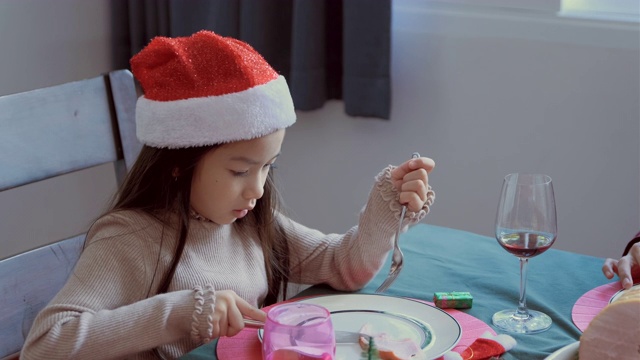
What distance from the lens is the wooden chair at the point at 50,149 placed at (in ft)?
4.21

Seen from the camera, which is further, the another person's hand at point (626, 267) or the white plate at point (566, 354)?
the another person's hand at point (626, 267)

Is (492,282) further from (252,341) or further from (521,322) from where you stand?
(252,341)

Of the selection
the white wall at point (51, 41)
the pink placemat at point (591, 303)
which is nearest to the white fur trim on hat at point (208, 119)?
the pink placemat at point (591, 303)

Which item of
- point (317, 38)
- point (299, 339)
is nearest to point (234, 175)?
point (299, 339)

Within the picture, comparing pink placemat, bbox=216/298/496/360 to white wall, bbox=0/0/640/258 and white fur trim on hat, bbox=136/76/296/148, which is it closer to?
white fur trim on hat, bbox=136/76/296/148

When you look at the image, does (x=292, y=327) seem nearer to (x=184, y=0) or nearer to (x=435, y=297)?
(x=435, y=297)

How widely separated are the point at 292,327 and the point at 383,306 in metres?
0.26

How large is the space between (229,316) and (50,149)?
0.54 m

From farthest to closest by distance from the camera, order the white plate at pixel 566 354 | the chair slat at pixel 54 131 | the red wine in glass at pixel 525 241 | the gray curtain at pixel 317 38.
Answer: the gray curtain at pixel 317 38 < the chair slat at pixel 54 131 < the red wine in glass at pixel 525 241 < the white plate at pixel 566 354

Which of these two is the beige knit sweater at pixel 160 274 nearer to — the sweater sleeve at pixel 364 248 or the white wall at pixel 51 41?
the sweater sleeve at pixel 364 248

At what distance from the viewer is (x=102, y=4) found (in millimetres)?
2623

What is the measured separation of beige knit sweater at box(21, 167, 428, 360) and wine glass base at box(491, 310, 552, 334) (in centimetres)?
21

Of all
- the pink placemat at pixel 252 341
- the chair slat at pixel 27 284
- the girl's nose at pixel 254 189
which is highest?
the girl's nose at pixel 254 189

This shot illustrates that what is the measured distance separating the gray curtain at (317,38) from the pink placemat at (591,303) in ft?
3.68
